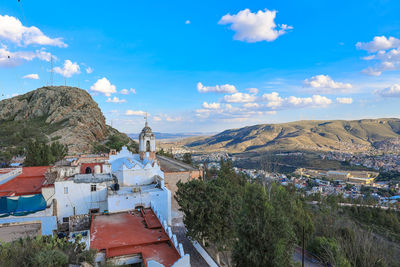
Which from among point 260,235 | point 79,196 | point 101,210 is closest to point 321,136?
point 101,210

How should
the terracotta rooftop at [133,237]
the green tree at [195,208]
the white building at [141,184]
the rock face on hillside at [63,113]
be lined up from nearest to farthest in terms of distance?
the terracotta rooftop at [133,237] → the green tree at [195,208] → the white building at [141,184] → the rock face on hillside at [63,113]

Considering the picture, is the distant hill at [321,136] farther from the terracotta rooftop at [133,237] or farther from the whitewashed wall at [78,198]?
the terracotta rooftop at [133,237]

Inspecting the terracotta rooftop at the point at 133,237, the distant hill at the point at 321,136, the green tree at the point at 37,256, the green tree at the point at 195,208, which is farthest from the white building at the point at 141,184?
the distant hill at the point at 321,136

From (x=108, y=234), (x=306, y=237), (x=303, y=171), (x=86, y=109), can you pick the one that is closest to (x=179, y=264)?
(x=108, y=234)

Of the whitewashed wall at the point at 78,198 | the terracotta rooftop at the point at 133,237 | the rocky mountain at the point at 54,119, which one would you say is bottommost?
the terracotta rooftop at the point at 133,237

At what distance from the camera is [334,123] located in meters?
160

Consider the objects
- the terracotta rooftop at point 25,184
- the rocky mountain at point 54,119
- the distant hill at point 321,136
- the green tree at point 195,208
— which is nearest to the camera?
the green tree at point 195,208

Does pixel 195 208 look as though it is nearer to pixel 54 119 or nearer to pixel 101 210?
pixel 101 210

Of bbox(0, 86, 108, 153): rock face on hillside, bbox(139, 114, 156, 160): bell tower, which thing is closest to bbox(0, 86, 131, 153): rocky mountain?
bbox(0, 86, 108, 153): rock face on hillside

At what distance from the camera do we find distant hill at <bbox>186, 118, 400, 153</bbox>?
124 metres

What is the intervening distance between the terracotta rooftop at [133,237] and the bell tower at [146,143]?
8120 millimetres

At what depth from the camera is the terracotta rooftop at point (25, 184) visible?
1569 centimetres

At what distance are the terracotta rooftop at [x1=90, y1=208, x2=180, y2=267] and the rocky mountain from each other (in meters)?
31.2

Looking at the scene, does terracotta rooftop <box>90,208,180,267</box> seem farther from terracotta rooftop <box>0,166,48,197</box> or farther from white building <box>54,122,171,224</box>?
terracotta rooftop <box>0,166,48,197</box>
